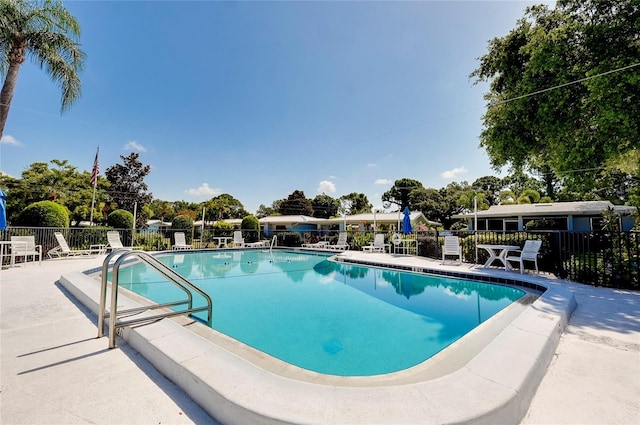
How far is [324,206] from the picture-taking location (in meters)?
53.5

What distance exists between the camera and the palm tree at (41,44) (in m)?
8.23

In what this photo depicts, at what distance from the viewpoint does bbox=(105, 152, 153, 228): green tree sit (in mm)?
28672

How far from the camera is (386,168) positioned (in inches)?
1224

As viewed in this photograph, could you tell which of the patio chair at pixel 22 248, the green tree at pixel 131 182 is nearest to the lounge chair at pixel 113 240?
the patio chair at pixel 22 248

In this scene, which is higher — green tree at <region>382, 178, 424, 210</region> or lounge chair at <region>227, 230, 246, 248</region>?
green tree at <region>382, 178, 424, 210</region>

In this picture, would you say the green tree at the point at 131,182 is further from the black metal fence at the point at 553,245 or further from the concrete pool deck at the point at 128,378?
the concrete pool deck at the point at 128,378

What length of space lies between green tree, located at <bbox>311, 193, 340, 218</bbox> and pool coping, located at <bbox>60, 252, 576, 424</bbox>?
165 feet

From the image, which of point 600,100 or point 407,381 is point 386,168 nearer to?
point 600,100

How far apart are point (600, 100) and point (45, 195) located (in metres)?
31.3

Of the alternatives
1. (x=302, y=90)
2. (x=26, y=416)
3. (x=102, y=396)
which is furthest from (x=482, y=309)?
(x=302, y=90)

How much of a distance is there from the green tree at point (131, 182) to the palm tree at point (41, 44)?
22141 millimetres

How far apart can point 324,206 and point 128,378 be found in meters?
51.4

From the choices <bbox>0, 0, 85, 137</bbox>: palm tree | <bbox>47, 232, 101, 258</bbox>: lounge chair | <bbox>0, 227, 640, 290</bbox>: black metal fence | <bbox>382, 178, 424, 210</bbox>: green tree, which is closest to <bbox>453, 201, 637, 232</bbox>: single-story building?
<bbox>0, 227, 640, 290</bbox>: black metal fence

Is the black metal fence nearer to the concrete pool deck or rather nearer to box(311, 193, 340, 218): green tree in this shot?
the concrete pool deck
